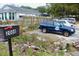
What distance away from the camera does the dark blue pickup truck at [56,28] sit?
2.92m

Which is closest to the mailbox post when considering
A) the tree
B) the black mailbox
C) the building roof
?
the black mailbox

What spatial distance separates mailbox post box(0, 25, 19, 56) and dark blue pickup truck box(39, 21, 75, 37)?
0.78 feet

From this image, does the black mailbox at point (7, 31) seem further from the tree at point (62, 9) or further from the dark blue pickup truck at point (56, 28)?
the tree at point (62, 9)

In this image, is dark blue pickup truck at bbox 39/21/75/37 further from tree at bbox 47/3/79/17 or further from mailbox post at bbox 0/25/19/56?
mailbox post at bbox 0/25/19/56

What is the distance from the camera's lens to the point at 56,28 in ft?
9.64

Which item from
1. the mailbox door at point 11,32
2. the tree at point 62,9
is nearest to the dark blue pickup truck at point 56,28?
the tree at point 62,9

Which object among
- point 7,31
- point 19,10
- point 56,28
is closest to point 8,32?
point 7,31

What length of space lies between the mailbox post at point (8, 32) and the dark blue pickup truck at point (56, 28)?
24 cm

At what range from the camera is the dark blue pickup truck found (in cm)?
292

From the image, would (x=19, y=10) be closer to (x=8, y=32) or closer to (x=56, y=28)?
(x=8, y=32)

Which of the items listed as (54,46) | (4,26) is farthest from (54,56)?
(4,26)

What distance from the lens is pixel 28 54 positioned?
2.92 m

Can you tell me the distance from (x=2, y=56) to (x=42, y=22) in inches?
Answer: 19.4

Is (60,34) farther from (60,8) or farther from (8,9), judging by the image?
(8,9)
